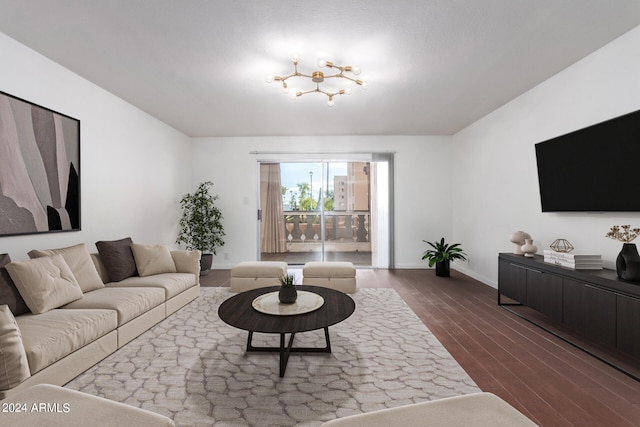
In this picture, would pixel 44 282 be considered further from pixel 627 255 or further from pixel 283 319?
pixel 627 255

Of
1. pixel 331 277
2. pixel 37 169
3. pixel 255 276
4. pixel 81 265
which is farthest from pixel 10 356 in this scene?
pixel 331 277

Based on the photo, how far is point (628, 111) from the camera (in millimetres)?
2631

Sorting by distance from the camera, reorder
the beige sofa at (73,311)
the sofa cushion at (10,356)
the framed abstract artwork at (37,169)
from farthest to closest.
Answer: the framed abstract artwork at (37,169)
the beige sofa at (73,311)
the sofa cushion at (10,356)

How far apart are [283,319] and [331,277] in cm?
→ 210

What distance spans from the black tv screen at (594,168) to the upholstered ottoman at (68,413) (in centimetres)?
369

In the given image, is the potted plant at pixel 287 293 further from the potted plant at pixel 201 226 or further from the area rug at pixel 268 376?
the potted plant at pixel 201 226

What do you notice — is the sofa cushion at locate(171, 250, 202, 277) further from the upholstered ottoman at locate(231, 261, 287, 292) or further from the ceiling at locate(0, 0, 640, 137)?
the ceiling at locate(0, 0, 640, 137)

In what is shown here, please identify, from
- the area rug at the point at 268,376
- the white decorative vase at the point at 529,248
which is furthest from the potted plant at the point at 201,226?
the white decorative vase at the point at 529,248

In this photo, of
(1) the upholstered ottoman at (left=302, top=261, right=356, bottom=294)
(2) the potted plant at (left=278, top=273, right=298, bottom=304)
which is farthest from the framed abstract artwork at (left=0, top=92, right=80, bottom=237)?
(1) the upholstered ottoman at (left=302, top=261, right=356, bottom=294)

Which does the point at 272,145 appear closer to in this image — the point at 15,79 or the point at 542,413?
the point at 15,79

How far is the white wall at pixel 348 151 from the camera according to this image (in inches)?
247

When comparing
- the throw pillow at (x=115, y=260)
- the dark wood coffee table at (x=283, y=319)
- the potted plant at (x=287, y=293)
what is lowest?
the dark wood coffee table at (x=283, y=319)

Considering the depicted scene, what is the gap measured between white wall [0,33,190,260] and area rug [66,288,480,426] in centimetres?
165

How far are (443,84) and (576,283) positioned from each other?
2552 millimetres
